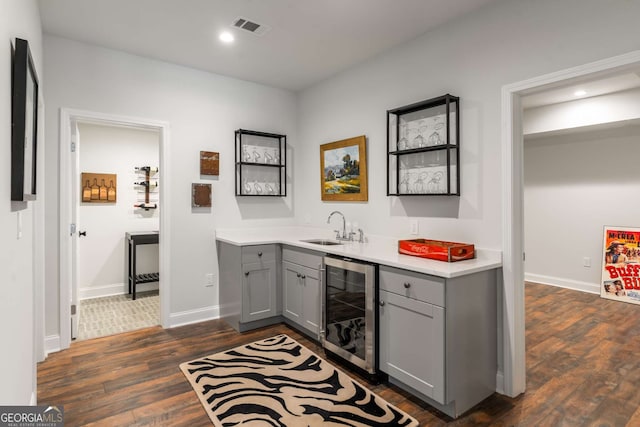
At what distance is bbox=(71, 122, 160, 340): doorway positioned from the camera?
15.5ft

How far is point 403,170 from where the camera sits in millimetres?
3070

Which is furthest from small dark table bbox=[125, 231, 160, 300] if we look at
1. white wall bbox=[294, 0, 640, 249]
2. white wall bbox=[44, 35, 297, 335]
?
white wall bbox=[294, 0, 640, 249]

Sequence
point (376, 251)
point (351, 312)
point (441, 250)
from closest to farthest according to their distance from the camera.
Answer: point (441, 250) < point (351, 312) < point (376, 251)

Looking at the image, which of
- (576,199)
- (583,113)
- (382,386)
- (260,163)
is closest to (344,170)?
(260,163)

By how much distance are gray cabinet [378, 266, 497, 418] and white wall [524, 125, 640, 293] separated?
3.67 metres

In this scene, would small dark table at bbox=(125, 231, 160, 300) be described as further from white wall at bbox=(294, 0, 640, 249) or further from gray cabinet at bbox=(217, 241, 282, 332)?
white wall at bbox=(294, 0, 640, 249)

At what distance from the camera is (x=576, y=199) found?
5.11 metres

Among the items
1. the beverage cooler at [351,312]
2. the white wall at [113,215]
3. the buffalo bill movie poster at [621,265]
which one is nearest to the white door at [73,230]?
the white wall at [113,215]

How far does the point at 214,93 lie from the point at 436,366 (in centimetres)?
338

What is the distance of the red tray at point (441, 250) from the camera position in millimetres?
2372

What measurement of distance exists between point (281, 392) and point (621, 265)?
4.83 metres

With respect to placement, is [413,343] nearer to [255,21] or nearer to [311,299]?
[311,299]

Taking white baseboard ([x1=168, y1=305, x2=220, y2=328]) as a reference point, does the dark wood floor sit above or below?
below

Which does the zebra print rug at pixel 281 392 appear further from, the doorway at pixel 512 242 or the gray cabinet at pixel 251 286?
the doorway at pixel 512 242
